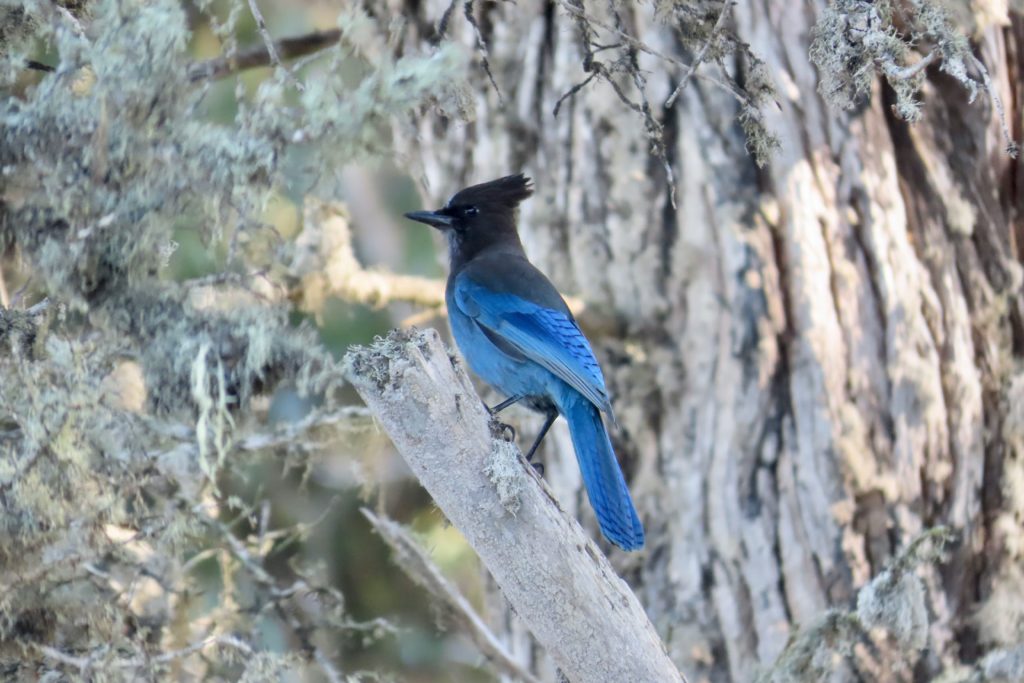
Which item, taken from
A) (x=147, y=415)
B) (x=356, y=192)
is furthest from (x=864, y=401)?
(x=356, y=192)

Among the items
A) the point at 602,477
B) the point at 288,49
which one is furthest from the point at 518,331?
the point at 288,49

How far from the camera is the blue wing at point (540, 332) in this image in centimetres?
328

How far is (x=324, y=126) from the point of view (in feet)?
7.64

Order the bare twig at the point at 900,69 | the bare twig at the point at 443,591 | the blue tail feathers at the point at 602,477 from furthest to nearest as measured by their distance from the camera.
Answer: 1. the bare twig at the point at 443,591
2. the blue tail feathers at the point at 602,477
3. the bare twig at the point at 900,69

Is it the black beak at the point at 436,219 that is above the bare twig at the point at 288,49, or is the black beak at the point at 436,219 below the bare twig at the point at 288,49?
below

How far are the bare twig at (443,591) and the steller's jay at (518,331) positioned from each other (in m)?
0.47

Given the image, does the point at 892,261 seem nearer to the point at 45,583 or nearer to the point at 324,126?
the point at 324,126

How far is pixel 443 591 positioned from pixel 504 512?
1.57 m

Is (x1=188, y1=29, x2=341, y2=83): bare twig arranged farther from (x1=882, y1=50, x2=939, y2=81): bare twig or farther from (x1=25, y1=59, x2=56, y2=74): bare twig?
(x1=882, y1=50, x2=939, y2=81): bare twig

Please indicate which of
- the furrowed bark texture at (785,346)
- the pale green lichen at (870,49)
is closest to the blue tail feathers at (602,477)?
the furrowed bark texture at (785,346)

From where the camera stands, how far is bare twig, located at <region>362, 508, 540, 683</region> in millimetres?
3652

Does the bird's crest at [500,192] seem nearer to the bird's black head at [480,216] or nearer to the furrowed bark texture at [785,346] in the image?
the bird's black head at [480,216]

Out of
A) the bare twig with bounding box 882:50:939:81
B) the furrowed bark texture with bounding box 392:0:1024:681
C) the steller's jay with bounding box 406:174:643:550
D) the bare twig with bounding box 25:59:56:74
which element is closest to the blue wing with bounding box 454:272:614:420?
the steller's jay with bounding box 406:174:643:550

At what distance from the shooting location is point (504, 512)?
2.23 m
